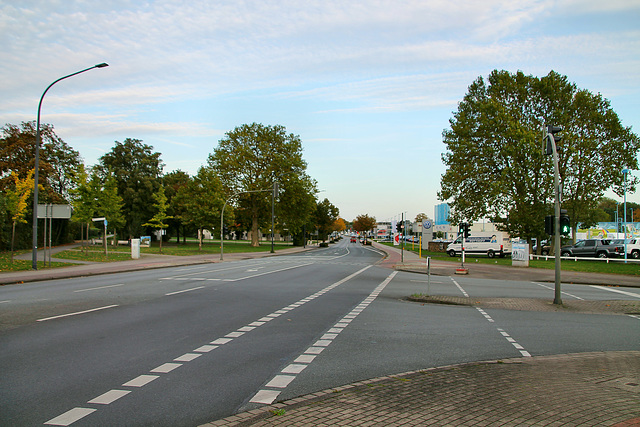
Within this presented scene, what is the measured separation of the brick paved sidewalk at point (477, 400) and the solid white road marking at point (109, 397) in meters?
1.29

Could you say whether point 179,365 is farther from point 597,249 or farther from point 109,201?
point 597,249

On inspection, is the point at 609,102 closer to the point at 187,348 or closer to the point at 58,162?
the point at 187,348

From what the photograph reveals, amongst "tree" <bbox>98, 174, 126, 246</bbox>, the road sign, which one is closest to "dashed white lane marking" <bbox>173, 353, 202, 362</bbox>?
the road sign

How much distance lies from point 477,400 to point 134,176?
6457 centimetres

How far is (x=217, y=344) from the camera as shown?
7.36 meters

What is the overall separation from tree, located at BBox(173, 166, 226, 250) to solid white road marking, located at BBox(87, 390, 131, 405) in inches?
1757

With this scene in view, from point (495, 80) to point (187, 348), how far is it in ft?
138

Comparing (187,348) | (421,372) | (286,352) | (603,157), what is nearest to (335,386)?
(421,372)

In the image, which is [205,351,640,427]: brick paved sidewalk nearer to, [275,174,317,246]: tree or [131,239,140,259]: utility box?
[131,239,140,259]: utility box

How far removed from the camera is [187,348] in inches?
278

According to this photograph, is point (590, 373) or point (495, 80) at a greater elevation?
point (495, 80)

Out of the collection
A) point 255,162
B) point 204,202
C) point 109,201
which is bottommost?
point 109,201

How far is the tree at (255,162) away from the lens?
2472 inches

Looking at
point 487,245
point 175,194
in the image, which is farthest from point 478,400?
point 175,194
